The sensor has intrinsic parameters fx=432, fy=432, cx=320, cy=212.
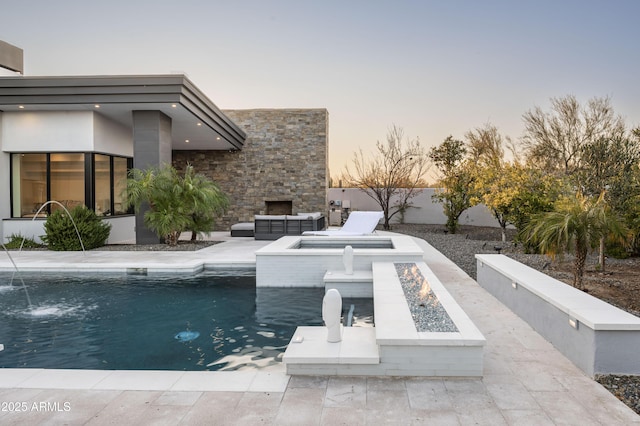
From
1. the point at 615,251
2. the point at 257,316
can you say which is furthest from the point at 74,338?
the point at 615,251

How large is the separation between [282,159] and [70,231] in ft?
27.2

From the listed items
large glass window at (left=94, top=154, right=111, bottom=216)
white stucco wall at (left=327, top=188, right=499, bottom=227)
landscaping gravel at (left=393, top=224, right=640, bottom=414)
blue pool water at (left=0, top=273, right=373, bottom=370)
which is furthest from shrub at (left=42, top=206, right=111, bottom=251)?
white stucco wall at (left=327, top=188, right=499, bottom=227)

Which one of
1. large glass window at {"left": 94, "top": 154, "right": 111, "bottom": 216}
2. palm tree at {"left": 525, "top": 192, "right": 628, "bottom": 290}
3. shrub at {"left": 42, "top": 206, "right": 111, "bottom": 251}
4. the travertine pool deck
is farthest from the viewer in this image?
large glass window at {"left": 94, "top": 154, "right": 111, "bottom": 216}

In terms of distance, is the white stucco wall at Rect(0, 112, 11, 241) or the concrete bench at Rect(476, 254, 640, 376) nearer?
the concrete bench at Rect(476, 254, 640, 376)

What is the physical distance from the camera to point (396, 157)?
18453 millimetres

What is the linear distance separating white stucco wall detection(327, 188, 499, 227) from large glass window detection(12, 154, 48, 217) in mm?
11464

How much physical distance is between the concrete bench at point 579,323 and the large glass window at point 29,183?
11.6 metres

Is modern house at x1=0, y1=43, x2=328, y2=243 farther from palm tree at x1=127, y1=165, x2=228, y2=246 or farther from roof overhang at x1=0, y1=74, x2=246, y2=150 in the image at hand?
palm tree at x1=127, y1=165, x2=228, y2=246

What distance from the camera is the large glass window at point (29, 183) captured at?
37.3 ft

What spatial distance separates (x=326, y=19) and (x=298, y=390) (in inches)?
438

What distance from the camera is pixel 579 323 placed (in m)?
3.40

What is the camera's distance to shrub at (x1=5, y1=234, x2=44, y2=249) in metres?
10.6

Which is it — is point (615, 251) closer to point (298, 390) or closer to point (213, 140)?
point (298, 390)

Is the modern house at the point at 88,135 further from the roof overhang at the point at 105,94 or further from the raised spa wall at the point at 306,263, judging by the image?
the raised spa wall at the point at 306,263
